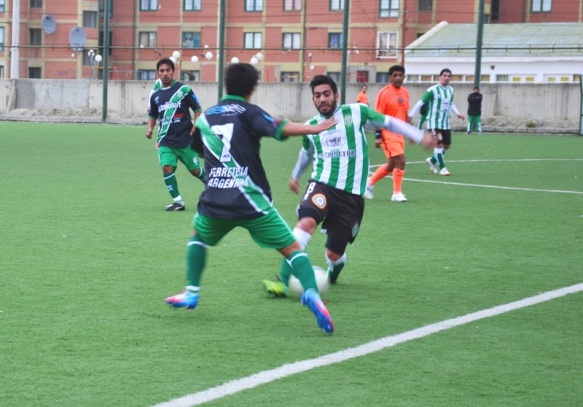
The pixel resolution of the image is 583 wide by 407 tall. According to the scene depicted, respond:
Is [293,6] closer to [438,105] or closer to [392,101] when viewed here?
[438,105]

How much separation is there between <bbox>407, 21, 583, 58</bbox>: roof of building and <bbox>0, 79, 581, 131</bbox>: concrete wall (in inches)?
659

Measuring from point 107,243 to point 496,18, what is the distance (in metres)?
68.3

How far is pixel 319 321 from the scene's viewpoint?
22.1ft

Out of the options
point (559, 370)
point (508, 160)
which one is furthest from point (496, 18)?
point (559, 370)

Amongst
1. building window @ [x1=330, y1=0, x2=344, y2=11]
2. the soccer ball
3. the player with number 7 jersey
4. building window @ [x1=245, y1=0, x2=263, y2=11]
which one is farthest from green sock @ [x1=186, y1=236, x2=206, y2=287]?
building window @ [x1=245, y1=0, x2=263, y2=11]

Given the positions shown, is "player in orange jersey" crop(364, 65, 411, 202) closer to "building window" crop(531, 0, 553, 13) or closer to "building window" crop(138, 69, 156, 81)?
"building window" crop(138, 69, 156, 81)

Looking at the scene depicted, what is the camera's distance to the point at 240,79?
7020 millimetres

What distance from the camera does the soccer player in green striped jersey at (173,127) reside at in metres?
14.1

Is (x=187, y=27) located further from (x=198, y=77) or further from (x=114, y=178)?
(x=114, y=178)

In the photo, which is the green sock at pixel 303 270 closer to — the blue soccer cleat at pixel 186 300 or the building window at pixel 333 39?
the blue soccer cleat at pixel 186 300

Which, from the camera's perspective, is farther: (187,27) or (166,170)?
(187,27)

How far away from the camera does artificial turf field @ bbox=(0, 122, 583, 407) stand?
5.59 metres

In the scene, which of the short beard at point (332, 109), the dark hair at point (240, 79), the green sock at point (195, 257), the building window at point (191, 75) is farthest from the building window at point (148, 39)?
the dark hair at point (240, 79)

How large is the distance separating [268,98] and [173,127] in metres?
29.4
